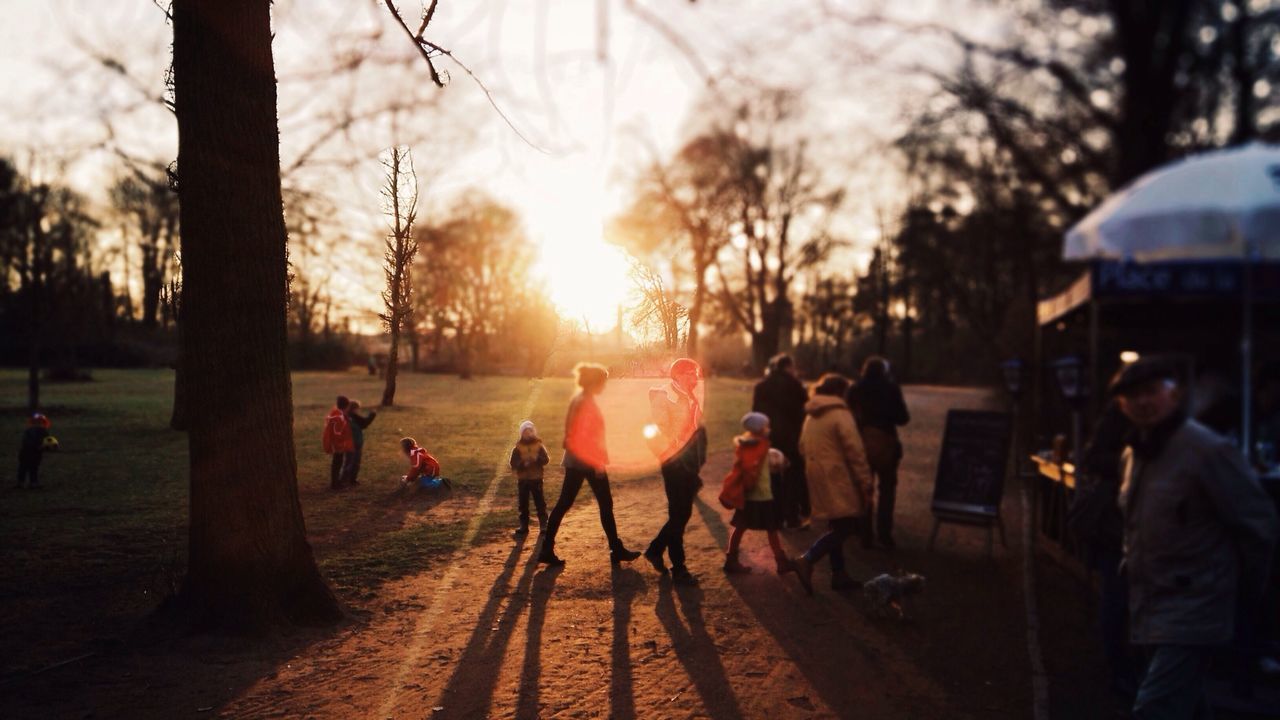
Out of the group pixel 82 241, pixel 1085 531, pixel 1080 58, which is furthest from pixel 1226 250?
pixel 82 241

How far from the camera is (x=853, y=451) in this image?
7637mm

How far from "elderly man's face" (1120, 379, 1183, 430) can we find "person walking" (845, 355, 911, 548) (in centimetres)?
580

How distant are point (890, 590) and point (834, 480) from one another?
121cm

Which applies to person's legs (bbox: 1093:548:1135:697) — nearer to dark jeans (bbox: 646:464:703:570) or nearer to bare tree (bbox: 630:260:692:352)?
dark jeans (bbox: 646:464:703:570)

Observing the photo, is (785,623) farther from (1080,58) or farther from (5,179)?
(5,179)

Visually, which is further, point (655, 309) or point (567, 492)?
point (567, 492)

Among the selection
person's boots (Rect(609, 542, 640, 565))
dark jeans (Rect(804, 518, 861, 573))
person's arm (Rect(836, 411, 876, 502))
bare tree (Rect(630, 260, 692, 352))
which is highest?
bare tree (Rect(630, 260, 692, 352))

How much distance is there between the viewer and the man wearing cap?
11.8 feet

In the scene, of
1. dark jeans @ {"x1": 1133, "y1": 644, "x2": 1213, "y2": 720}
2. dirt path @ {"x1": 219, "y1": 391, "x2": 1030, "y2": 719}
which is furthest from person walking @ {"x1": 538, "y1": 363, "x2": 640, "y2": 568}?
dark jeans @ {"x1": 1133, "y1": 644, "x2": 1213, "y2": 720}

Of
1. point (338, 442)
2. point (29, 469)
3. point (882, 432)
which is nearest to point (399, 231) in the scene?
point (338, 442)

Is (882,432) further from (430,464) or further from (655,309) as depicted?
(430,464)

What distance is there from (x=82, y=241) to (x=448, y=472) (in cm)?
2378

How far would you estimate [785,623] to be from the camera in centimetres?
666

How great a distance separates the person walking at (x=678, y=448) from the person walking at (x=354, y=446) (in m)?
4.67
